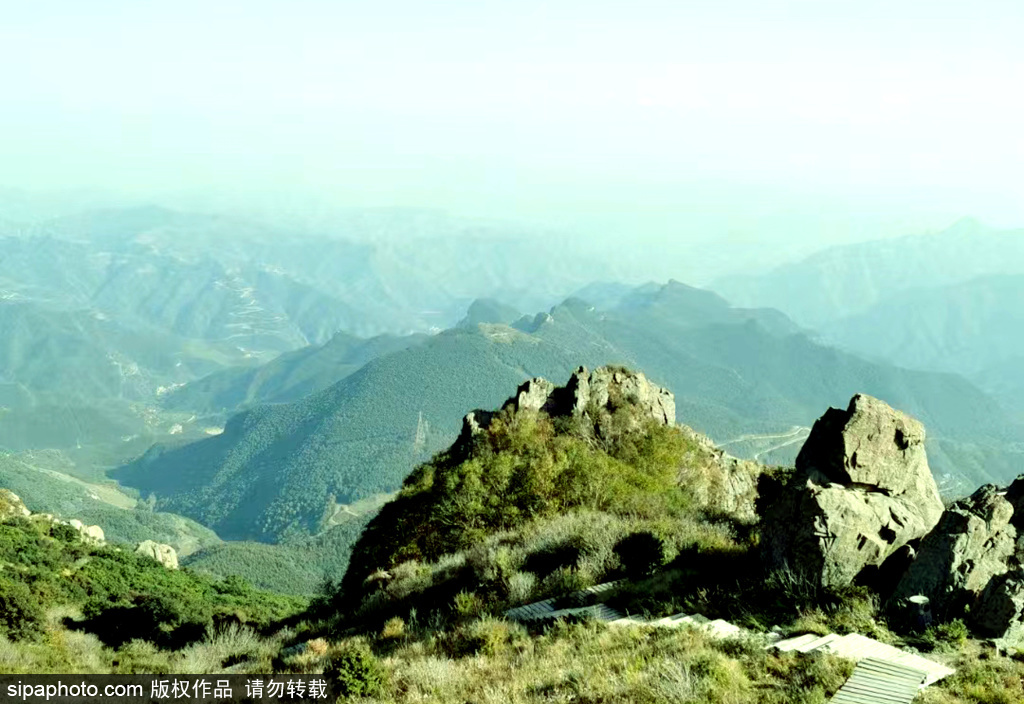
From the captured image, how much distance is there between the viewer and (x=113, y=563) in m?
43.1

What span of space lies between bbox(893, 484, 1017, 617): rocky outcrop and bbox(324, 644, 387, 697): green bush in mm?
8569

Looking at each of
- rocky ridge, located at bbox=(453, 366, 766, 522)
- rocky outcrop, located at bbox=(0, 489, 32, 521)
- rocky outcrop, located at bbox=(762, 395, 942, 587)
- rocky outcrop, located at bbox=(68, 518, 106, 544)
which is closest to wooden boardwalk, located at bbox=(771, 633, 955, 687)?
rocky outcrop, located at bbox=(762, 395, 942, 587)

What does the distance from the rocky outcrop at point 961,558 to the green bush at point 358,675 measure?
8.57 m

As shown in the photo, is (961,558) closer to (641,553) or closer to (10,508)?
(641,553)

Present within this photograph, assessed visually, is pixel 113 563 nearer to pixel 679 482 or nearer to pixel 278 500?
pixel 679 482

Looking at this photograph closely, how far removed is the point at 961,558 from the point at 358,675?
385 inches

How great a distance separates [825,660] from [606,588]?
6164 mm

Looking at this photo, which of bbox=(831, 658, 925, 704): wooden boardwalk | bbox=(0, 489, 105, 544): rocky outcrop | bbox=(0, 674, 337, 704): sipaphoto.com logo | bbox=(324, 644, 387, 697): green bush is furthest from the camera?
bbox=(0, 489, 105, 544): rocky outcrop

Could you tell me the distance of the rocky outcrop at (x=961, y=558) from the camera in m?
12.9

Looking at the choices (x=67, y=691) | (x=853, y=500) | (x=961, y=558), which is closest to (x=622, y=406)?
(x=853, y=500)

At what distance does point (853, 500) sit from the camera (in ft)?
50.1

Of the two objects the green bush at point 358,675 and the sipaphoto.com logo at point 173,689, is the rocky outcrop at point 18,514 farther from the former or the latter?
the green bush at point 358,675

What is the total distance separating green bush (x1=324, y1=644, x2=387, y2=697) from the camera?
1191 cm

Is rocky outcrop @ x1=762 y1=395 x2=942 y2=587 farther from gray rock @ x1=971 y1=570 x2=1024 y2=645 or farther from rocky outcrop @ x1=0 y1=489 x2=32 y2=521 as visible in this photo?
rocky outcrop @ x1=0 y1=489 x2=32 y2=521
